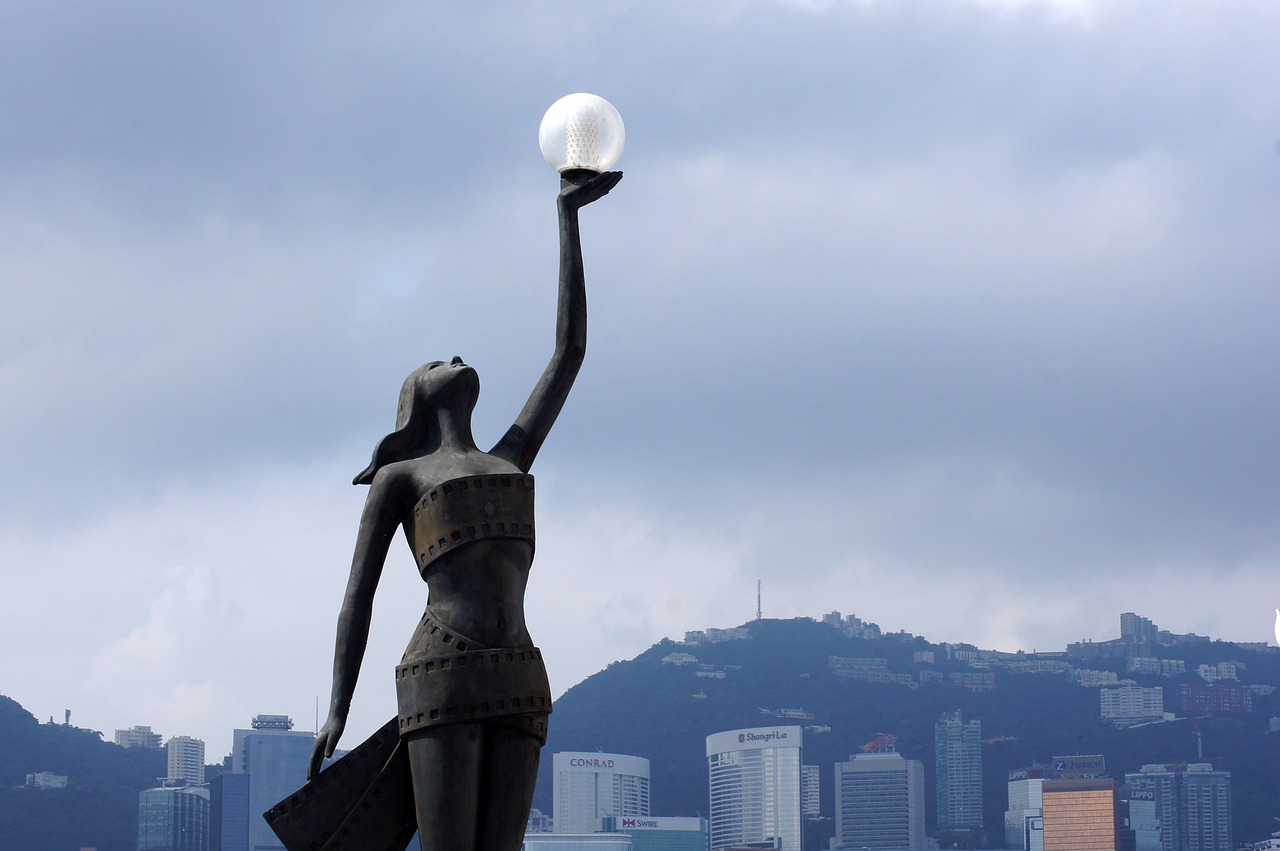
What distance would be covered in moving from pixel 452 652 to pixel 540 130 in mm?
2674

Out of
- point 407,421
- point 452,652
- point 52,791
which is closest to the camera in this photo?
point 452,652

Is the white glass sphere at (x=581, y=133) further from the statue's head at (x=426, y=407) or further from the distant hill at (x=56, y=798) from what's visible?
the distant hill at (x=56, y=798)

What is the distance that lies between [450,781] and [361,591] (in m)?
0.97

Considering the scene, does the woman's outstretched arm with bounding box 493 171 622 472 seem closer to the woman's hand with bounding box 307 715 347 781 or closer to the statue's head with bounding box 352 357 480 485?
the statue's head with bounding box 352 357 480 485

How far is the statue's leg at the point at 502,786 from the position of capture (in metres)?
8.29

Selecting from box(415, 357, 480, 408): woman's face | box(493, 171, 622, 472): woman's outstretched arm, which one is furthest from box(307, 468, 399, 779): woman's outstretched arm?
box(493, 171, 622, 472): woman's outstretched arm

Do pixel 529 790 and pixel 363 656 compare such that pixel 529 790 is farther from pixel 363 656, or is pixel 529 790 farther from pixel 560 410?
pixel 560 410

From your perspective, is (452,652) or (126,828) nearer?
(452,652)

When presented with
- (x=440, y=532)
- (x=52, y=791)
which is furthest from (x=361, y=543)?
(x=52, y=791)

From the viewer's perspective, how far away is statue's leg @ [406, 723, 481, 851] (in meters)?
8.18

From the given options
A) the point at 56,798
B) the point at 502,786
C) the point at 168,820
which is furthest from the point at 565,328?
the point at 168,820

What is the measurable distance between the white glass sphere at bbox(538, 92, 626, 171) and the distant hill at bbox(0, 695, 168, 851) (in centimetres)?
16724

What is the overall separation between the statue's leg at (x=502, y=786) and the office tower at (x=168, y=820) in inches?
7276

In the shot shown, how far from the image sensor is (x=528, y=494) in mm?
8539
